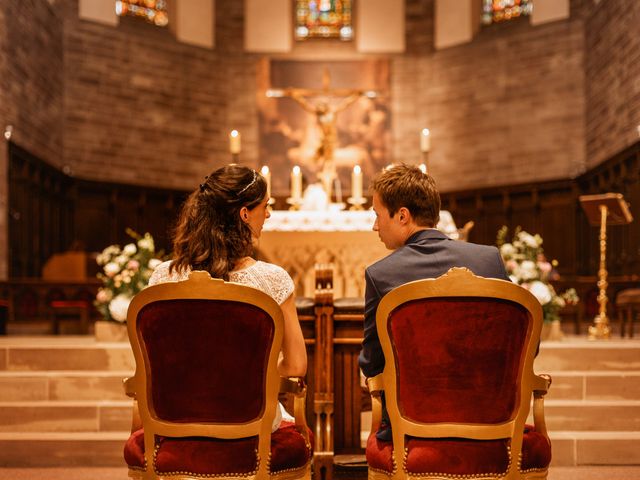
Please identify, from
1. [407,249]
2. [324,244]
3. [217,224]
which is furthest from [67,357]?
[407,249]

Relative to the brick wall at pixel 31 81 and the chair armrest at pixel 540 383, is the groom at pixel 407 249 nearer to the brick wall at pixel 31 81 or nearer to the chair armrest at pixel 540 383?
the chair armrest at pixel 540 383

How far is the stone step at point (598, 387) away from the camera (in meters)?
5.45

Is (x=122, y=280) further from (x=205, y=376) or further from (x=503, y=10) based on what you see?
(x=503, y=10)

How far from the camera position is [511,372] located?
8.32 ft

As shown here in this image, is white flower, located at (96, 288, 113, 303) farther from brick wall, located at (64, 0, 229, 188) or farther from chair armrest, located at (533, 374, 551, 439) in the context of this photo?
brick wall, located at (64, 0, 229, 188)

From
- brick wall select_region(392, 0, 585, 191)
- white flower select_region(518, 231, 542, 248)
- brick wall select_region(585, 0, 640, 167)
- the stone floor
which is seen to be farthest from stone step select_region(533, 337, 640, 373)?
brick wall select_region(392, 0, 585, 191)

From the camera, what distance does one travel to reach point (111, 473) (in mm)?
4684

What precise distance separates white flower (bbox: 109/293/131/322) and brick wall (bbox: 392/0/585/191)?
349 inches

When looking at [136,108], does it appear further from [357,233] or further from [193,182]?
[357,233]

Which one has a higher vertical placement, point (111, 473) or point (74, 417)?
point (74, 417)

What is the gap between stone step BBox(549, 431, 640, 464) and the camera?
4.90 m

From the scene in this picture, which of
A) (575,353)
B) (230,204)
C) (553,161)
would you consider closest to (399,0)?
(553,161)

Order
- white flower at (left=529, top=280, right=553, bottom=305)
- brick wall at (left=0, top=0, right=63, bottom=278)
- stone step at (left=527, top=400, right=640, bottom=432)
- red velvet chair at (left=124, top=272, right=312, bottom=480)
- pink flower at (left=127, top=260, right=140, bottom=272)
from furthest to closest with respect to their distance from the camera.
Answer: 1. brick wall at (left=0, top=0, right=63, bottom=278)
2. pink flower at (left=127, top=260, right=140, bottom=272)
3. white flower at (left=529, top=280, right=553, bottom=305)
4. stone step at (left=527, top=400, right=640, bottom=432)
5. red velvet chair at (left=124, top=272, right=312, bottom=480)

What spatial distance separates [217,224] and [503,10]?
12.9 metres
